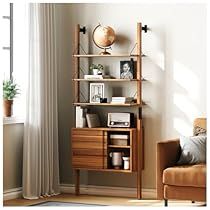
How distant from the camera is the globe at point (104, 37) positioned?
6738mm

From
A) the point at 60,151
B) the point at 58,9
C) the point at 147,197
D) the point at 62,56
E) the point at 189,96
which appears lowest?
the point at 147,197

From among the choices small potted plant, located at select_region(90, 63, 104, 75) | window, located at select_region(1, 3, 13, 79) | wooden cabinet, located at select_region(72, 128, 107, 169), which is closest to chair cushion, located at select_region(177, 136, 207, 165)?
wooden cabinet, located at select_region(72, 128, 107, 169)

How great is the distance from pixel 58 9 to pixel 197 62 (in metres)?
1.71

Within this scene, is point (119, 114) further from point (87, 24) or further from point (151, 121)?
point (87, 24)

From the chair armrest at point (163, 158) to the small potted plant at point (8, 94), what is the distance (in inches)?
64.3

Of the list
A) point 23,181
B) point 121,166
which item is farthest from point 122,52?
point 23,181

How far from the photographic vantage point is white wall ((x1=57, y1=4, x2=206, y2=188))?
6590 mm

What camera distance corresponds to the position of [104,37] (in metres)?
6.75

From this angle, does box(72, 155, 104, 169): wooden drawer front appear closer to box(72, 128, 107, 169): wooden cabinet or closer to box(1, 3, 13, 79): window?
box(72, 128, 107, 169): wooden cabinet

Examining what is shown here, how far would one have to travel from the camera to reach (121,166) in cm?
675

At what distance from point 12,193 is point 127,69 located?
5.80ft

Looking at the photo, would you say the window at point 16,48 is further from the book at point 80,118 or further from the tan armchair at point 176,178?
the tan armchair at point 176,178

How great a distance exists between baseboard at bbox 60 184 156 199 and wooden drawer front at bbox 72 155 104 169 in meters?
0.38

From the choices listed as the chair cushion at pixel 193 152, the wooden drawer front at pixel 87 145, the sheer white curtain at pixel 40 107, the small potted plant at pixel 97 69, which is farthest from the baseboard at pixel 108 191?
the small potted plant at pixel 97 69
